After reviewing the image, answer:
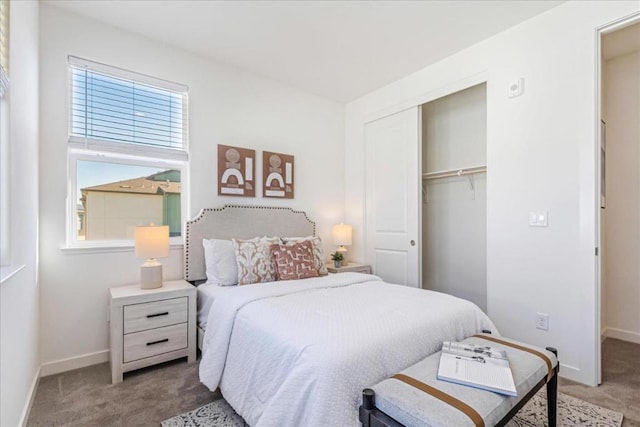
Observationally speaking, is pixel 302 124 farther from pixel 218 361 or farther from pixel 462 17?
pixel 218 361

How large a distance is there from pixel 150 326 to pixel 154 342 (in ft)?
0.41

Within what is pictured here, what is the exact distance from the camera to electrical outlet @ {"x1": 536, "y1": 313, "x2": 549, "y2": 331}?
7.75ft

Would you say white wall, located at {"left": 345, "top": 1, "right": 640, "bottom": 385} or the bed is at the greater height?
white wall, located at {"left": 345, "top": 1, "right": 640, "bottom": 385}

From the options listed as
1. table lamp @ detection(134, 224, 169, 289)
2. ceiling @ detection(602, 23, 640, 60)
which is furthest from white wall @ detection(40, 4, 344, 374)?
ceiling @ detection(602, 23, 640, 60)

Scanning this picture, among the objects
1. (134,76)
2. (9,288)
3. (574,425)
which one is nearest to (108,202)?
(134,76)

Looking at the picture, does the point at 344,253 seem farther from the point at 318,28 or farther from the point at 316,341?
the point at 316,341

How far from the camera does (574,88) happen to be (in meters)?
2.25

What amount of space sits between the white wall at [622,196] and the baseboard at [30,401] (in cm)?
464

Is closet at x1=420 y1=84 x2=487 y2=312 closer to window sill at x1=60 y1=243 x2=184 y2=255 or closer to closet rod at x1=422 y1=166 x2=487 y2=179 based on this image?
closet rod at x1=422 y1=166 x2=487 y2=179

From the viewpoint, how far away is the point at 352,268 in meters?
3.57

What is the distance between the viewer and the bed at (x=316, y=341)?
1.26m

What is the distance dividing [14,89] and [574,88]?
342cm

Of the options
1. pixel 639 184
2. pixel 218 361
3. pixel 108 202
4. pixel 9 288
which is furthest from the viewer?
pixel 639 184

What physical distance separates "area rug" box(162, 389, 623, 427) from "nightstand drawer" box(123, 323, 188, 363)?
2.22 feet
